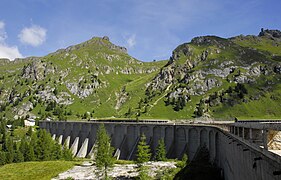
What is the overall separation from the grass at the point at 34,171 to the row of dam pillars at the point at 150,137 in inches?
950

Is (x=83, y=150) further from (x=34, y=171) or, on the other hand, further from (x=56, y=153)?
(x=34, y=171)

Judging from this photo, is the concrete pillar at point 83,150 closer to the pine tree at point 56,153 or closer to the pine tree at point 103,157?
the pine tree at point 56,153

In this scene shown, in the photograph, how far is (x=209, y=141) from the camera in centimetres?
7088

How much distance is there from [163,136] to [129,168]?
20.3 metres

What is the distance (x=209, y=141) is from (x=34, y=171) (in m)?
48.8

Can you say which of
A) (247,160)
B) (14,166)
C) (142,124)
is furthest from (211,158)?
(14,166)

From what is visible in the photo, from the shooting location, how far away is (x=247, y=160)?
2114cm

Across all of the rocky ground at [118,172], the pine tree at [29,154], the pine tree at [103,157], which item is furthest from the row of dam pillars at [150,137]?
the pine tree at [103,157]

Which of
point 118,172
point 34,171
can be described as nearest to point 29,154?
point 34,171

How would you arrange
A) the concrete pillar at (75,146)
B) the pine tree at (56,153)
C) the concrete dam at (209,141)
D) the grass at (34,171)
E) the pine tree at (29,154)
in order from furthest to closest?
the concrete pillar at (75,146)
the pine tree at (56,153)
the pine tree at (29,154)
the grass at (34,171)
the concrete dam at (209,141)

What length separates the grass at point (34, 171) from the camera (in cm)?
7321

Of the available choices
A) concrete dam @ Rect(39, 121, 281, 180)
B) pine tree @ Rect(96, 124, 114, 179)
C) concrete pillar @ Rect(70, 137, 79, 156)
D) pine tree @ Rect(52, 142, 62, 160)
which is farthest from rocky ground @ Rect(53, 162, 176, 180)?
concrete pillar @ Rect(70, 137, 79, 156)

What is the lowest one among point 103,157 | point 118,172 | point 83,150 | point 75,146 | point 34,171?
point 34,171

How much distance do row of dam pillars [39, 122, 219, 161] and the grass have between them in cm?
2413
